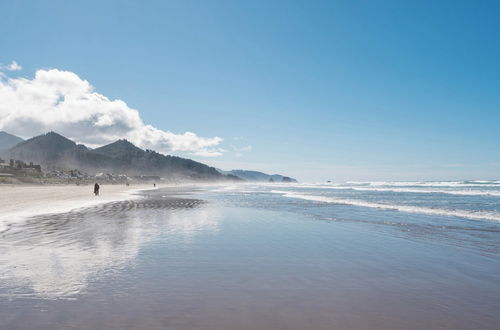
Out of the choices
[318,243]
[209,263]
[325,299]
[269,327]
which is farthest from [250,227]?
[269,327]

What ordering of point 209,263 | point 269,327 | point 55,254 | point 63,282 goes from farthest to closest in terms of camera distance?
point 55,254 < point 209,263 < point 63,282 < point 269,327

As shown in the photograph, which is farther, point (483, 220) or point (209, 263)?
point (483, 220)

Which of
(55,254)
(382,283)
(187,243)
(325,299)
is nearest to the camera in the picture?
(325,299)

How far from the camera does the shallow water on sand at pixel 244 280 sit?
5785 millimetres

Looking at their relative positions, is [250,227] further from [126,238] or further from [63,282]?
[63,282]

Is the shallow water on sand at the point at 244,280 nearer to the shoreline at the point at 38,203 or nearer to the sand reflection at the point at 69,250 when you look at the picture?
the sand reflection at the point at 69,250

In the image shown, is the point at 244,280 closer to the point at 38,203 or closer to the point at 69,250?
the point at 69,250

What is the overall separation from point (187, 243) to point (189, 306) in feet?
21.2

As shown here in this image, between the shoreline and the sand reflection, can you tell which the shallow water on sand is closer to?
the sand reflection

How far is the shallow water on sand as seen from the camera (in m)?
5.79

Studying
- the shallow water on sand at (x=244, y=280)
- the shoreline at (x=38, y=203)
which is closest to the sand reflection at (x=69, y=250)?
the shallow water on sand at (x=244, y=280)

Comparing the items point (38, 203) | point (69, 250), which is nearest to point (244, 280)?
point (69, 250)

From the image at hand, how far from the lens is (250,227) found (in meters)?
17.5

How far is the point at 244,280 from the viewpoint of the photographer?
8.09 m
